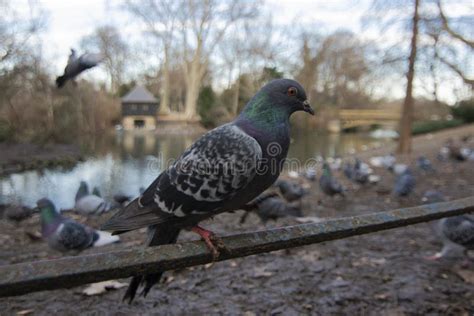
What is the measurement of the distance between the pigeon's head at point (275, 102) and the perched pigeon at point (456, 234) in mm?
2190

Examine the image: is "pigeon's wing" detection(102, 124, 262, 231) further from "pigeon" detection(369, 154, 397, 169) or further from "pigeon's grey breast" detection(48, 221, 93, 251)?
"pigeon" detection(369, 154, 397, 169)

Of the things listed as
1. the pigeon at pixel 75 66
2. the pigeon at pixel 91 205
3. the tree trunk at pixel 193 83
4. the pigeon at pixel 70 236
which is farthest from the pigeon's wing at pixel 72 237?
the tree trunk at pixel 193 83

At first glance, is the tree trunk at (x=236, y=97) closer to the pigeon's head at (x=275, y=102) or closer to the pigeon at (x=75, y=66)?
the pigeon at (x=75, y=66)

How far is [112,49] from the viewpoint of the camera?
7816 millimetres

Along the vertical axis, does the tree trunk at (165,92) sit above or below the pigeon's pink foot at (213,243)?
above

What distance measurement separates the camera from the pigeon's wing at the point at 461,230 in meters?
3.05

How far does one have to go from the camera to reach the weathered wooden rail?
947mm

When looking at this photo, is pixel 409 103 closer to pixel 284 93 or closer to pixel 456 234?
pixel 456 234

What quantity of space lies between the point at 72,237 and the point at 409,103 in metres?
10.3

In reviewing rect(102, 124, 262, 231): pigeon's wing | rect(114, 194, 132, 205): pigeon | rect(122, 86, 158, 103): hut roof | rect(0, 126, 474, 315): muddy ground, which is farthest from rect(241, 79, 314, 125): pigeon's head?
rect(122, 86, 158, 103): hut roof

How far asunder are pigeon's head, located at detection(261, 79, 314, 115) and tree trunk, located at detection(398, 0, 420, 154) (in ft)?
32.2

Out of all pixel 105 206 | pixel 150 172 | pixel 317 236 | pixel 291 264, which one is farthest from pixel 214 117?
pixel 317 236

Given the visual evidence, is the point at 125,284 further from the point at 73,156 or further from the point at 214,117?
the point at 214,117

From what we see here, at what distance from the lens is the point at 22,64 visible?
4.27 metres
